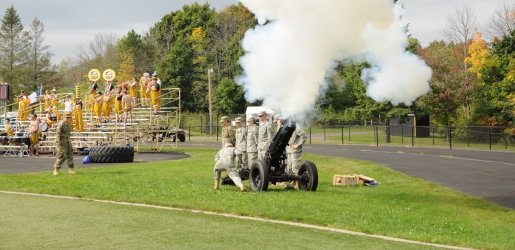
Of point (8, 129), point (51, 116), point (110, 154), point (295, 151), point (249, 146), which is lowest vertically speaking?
point (110, 154)

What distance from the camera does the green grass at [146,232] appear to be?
10688 mm

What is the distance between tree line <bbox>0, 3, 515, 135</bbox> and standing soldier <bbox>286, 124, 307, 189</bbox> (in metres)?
1.14

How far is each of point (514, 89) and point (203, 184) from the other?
35939 millimetres

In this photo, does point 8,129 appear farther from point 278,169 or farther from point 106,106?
point 278,169

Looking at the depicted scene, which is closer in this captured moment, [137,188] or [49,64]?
[137,188]

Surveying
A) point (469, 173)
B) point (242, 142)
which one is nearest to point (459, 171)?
point (469, 173)

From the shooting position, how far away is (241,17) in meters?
68.2

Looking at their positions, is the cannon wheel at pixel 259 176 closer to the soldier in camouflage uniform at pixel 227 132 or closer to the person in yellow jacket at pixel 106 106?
the soldier in camouflage uniform at pixel 227 132

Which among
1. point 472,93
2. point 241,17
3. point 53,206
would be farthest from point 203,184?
point 241,17

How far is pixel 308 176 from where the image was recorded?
18594 millimetres

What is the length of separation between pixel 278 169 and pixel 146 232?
725 centimetres

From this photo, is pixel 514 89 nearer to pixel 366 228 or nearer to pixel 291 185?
pixel 291 185

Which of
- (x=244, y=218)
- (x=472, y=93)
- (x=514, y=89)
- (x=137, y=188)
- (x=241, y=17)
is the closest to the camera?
(x=244, y=218)

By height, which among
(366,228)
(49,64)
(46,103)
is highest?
(49,64)
